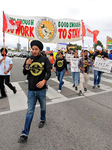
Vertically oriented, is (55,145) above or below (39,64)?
below

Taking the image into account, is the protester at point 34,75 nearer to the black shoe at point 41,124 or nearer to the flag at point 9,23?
the black shoe at point 41,124

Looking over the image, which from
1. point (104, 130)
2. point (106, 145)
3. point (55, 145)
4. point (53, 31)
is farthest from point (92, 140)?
point (53, 31)

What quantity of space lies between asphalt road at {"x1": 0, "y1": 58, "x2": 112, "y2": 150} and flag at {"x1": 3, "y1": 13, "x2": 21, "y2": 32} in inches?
105

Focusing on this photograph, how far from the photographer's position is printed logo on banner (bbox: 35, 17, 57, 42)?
496cm

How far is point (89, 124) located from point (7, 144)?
75.2 inches

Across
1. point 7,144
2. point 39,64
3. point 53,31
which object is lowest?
point 7,144

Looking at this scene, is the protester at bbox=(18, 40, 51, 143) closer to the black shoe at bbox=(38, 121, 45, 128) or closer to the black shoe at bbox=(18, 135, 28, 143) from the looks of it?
the black shoe at bbox=(18, 135, 28, 143)

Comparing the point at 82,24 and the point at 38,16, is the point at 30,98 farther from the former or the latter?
the point at 82,24

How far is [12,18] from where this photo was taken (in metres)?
4.45

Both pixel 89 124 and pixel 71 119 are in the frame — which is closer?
pixel 89 124

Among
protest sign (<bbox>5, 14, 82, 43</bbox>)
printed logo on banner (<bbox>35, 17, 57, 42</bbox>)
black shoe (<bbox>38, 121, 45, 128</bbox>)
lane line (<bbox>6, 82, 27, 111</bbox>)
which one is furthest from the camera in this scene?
printed logo on banner (<bbox>35, 17, 57, 42</bbox>)

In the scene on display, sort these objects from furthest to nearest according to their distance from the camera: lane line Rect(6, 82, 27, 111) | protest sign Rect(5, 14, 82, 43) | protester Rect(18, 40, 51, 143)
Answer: protest sign Rect(5, 14, 82, 43) < lane line Rect(6, 82, 27, 111) < protester Rect(18, 40, 51, 143)

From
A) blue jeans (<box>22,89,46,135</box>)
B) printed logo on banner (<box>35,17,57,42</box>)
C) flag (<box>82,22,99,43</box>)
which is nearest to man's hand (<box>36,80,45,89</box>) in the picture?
blue jeans (<box>22,89,46,135</box>)

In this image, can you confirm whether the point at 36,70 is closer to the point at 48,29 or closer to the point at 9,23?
the point at 9,23
